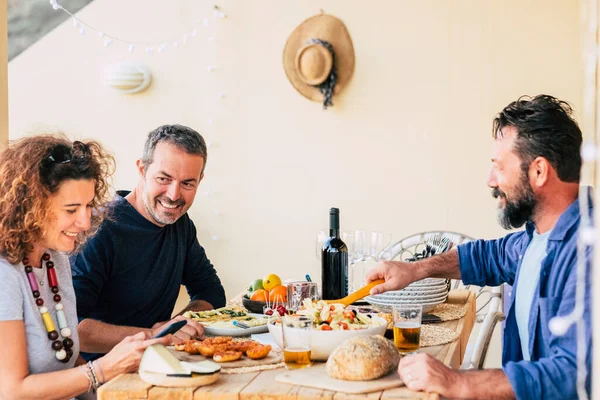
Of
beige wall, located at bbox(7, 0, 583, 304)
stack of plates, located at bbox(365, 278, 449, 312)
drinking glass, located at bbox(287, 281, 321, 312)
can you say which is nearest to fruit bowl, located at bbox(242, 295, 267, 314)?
drinking glass, located at bbox(287, 281, 321, 312)

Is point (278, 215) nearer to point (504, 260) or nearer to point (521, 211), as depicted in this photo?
point (504, 260)

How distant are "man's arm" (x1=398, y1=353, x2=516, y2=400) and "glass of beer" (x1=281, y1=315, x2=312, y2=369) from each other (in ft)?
0.74

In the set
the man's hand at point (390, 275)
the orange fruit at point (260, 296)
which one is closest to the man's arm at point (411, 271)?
the man's hand at point (390, 275)

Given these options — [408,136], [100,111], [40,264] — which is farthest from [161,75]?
[40,264]

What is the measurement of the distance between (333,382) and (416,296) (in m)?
0.82

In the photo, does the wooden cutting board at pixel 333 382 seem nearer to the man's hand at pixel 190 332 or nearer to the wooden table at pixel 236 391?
the wooden table at pixel 236 391

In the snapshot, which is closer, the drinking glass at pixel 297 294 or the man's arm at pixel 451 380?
the man's arm at pixel 451 380

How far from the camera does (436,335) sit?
2021 mm

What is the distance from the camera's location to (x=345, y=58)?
4176 mm

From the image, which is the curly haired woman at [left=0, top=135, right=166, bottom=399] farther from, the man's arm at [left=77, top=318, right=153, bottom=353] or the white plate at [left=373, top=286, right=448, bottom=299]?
the white plate at [left=373, top=286, right=448, bottom=299]

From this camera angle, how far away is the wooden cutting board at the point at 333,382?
149cm

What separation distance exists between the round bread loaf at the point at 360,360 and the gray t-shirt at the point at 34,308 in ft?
2.38

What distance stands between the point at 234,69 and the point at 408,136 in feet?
3.54

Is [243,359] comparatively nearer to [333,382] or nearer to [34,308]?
[333,382]
